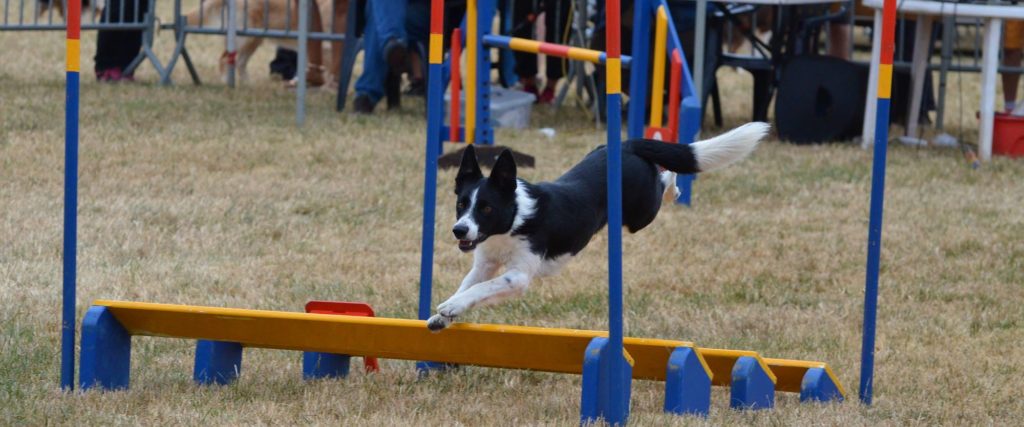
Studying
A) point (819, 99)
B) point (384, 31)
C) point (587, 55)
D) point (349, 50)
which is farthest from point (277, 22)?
point (587, 55)

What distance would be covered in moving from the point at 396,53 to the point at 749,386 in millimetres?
6350

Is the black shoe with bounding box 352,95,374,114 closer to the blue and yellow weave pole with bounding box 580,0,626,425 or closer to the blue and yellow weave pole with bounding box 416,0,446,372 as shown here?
the blue and yellow weave pole with bounding box 416,0,446,372

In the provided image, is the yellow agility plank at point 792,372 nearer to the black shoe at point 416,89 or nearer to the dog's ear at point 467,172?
the dog's ear at point 467,172

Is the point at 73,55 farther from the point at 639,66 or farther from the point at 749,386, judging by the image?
the point at 639,66

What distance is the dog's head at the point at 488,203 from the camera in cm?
399

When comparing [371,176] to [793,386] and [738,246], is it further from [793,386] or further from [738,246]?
[793,386]

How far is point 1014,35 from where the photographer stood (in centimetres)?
1034

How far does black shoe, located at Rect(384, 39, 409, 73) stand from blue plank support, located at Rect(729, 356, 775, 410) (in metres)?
6.16

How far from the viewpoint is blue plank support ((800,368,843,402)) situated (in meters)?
4.34

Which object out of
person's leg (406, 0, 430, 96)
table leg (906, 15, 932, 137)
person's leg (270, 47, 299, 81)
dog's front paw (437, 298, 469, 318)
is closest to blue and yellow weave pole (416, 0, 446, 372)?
dog's front paw (437, 298, 469, 318)

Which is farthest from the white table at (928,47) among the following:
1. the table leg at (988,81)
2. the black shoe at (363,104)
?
the black shoe at (363,104)

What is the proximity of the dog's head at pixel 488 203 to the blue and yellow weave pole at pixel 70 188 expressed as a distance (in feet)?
3.46

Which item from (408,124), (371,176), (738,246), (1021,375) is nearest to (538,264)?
(1021,375)

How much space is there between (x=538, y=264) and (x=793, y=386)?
36.4 inches
